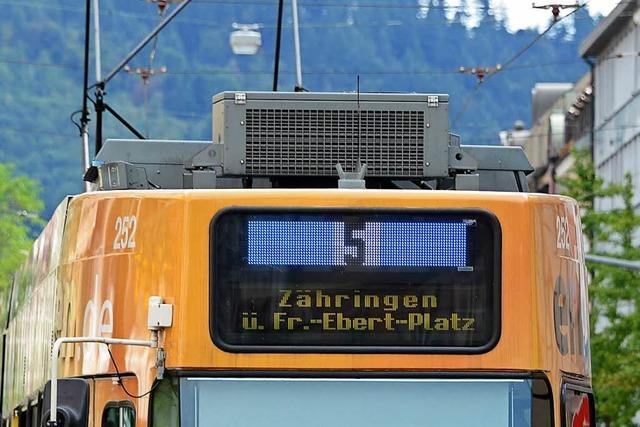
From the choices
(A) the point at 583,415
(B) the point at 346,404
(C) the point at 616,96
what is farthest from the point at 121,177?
(C) the point at 616,96

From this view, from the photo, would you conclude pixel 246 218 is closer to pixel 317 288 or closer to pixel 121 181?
pixel 317 288

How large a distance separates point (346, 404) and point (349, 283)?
1.73 ft

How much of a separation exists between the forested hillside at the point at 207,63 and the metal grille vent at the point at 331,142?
351 ft

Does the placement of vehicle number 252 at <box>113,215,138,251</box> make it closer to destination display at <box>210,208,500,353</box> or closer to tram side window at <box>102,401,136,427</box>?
destination display at <box>210,208,500,353</box>

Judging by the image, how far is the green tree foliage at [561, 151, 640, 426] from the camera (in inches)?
1690

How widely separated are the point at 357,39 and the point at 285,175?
16002 centimetres

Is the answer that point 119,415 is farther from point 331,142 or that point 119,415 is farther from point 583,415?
point 583,415

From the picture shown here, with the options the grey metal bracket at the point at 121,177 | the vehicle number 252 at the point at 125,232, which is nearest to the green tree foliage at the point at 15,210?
the grey metal bracket at the point at 121,177

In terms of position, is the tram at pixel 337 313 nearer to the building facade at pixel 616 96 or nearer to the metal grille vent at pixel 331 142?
the metal grille vent at pixel 331 142

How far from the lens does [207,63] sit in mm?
150000

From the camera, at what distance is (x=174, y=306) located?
946cm

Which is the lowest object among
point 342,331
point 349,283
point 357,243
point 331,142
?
point 342,331

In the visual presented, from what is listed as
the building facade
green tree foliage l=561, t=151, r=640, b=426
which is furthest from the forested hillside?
green tree foliage l=561, t=151, r=640, b=426

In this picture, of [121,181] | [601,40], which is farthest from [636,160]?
[121,181]
